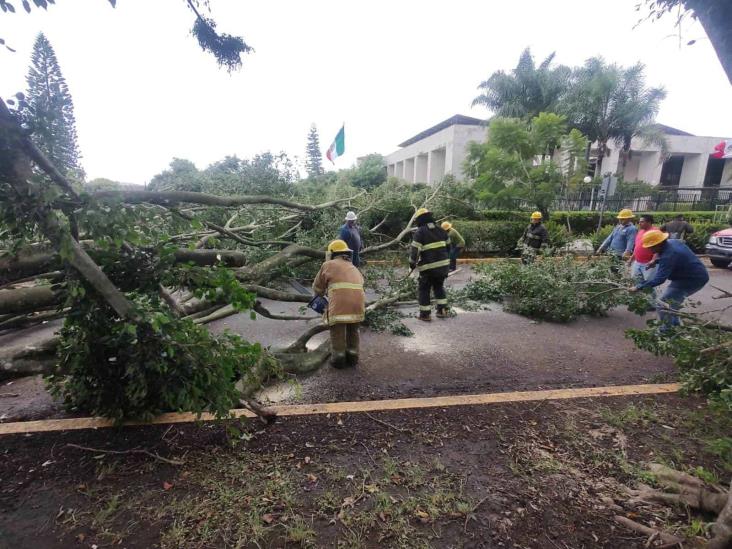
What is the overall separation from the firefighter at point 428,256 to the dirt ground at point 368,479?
2.55 m

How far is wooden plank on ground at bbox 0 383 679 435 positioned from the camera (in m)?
2.66

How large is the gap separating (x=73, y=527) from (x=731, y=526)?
9.92ft

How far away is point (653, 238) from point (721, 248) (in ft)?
25.0

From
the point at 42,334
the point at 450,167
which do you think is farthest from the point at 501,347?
the point at 450,167

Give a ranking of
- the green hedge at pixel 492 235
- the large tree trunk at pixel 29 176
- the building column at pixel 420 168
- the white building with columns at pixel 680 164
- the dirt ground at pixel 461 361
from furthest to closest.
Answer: the building column at pixel 420 168 → the white building with columns at pixel 680 164 → the green hedge at pixel 492 235 → the dirt ground at pixel 461 361 → the large tree trunk at pixel 29 176

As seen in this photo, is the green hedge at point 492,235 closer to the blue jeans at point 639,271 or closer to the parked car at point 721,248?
the parked car at point 721,248

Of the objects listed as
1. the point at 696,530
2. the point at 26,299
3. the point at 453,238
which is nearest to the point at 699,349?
the point at 696,530

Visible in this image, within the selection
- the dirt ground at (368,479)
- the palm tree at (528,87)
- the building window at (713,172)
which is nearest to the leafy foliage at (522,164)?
the palm tree at (528,87)

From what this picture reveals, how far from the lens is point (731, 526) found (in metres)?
1.57

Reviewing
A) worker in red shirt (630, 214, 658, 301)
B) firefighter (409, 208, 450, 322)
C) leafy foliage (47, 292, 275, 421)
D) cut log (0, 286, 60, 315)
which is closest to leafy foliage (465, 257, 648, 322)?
worker in red shirt (630, 214, 658, 301)

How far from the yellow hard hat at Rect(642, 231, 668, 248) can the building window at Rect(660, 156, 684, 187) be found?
36.6m

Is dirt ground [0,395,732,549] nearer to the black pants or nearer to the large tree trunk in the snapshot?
the large tree trunk

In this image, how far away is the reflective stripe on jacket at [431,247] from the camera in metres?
5.25

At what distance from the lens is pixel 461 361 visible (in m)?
4.03
